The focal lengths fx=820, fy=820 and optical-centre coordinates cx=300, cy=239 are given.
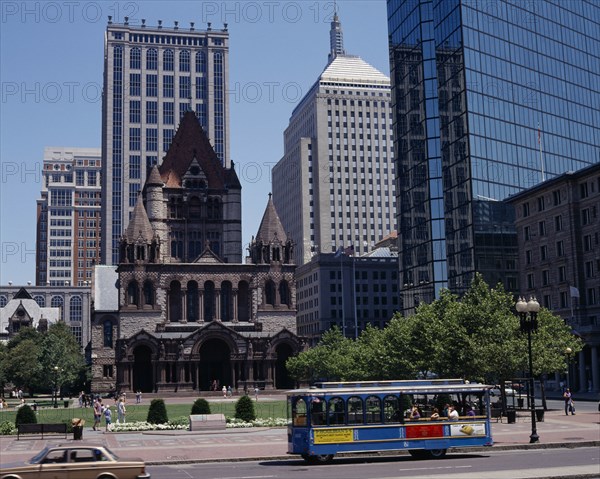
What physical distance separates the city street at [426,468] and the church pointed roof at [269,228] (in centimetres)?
8130

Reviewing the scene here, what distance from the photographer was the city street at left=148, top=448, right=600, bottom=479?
2439 centimetres

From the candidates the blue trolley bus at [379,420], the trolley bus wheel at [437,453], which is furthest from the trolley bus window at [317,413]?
the trolley bus wheel at [437,453]

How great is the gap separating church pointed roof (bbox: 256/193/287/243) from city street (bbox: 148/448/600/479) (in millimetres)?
81301

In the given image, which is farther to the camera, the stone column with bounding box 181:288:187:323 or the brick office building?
the stone column with bounding box 181:288:187:323

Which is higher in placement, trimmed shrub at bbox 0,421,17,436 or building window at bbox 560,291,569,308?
building window at bbox 560,291,569,308

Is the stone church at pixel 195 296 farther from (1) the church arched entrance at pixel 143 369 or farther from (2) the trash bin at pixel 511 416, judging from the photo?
(2) the trash bin at pixel 511 416

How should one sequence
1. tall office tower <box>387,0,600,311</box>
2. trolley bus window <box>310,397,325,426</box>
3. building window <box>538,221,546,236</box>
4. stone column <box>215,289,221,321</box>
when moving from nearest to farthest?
trolley bus window <box>310,397,325,426</box> < building window <box>538,221,546,236</box> < tall office tower <box>387,0,600,311</box> < stone column <box>215,289,221,321</box>

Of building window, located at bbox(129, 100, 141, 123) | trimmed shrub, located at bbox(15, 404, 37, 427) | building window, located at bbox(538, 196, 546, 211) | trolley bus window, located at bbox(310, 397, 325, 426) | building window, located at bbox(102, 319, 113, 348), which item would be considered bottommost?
trimmed shrub, located at bbox(15, 404, 37, 427)

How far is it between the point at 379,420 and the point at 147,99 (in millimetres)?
159244

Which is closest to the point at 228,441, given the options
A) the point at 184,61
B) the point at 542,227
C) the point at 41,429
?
the point at 41,429

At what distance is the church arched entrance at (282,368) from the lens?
10819cm

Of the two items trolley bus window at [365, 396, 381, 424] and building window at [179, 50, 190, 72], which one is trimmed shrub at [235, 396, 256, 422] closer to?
trolley bus window at [365, 396, 381, 424]

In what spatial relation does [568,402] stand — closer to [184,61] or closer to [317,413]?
[317,413]

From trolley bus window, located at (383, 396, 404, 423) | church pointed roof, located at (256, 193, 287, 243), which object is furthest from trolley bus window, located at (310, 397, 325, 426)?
church pointed roof, located at (256, 193, 287, 243)
